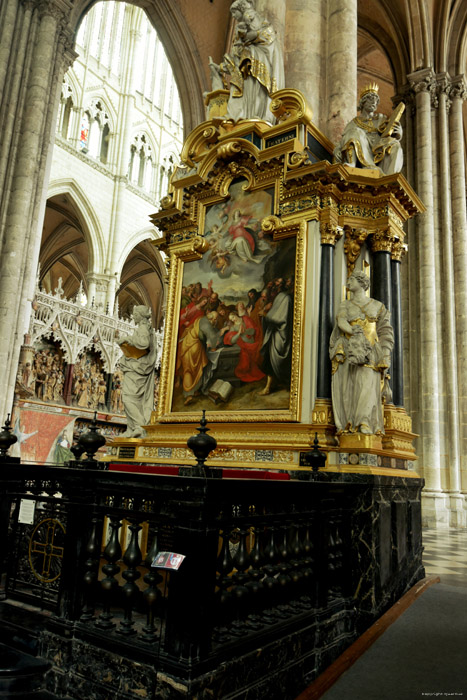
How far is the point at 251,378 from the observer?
5.04 metres

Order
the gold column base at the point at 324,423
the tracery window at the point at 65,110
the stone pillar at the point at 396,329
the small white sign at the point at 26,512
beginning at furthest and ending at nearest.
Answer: the tracery window at the point at 65,110
the stone pillar at the point at 396,329
the gold column base at the point at 324,423
the small white sign at the point at 26,512

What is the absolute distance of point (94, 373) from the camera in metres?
14.8

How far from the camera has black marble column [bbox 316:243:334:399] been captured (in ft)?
15.1

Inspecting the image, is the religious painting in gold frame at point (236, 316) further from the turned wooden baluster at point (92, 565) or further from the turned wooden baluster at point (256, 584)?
the turned wooden baluster at point (92, 565)

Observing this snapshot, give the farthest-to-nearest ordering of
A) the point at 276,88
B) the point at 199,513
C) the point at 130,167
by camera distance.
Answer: the point at 130,167
the point at 276,88
the point at 199,513

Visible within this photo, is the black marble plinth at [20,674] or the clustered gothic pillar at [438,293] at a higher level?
the clustered gothic pillar at [438,293]

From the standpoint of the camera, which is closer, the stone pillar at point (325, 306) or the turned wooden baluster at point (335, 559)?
the turned wooden baluster at point (335, 559)

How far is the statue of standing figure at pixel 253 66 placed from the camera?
5.67 metres

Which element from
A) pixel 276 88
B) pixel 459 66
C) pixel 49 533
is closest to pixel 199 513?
pixel 49 533

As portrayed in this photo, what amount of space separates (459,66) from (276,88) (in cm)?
999

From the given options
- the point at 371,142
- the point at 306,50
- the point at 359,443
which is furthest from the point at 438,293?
the point at 359,443

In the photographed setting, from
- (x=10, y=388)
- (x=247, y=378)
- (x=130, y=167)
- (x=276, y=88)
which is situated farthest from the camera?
(x=130, y=167)

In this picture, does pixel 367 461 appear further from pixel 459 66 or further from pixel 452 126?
pixel 459 66

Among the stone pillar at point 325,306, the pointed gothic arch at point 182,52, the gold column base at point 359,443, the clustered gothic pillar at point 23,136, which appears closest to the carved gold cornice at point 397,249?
the stone pillar at point 325,306
